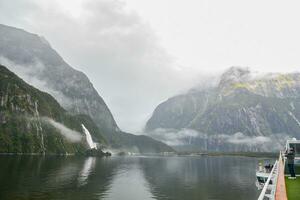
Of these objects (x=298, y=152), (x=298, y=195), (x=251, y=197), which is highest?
(x=298, y=152)

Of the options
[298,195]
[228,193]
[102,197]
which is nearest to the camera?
[298,195]

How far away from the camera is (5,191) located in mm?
60562

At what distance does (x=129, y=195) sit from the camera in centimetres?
6856

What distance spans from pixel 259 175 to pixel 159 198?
788 inches

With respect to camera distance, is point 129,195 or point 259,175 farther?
point 129,195

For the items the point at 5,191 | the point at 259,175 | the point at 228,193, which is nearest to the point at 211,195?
the point at 228,193

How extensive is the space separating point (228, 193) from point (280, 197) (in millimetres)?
59895

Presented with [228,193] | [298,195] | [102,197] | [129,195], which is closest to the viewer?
[298,195]

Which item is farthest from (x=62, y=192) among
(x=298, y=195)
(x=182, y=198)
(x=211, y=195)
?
(x=298, y=195)

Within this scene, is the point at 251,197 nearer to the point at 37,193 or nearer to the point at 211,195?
the point at 211,195

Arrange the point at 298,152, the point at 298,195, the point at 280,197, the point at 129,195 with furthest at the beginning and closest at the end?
the point at 129,195 → the point at 298,152 → the point at 298,195 → the point at 280,197

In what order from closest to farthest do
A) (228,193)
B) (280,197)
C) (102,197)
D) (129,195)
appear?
1. (280,197)
2. (102,197)
3. (129,195)
4. (228,193)

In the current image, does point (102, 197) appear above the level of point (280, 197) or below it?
below

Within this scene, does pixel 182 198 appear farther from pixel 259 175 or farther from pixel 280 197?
pixel 280 197
